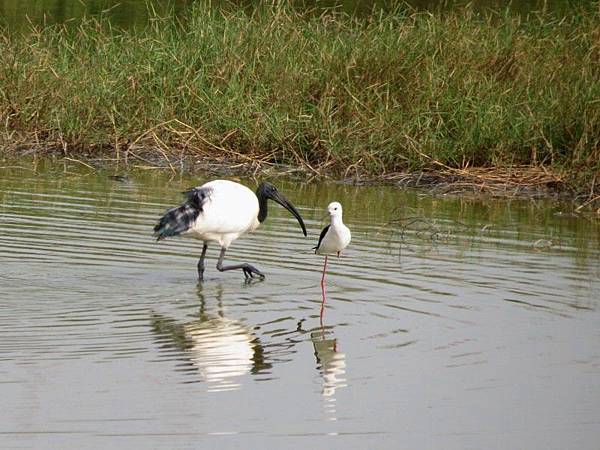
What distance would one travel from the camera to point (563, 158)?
12234 mm

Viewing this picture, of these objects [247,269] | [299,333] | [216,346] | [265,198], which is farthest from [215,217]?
[216,346]

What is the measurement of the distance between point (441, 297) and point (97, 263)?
2.04m

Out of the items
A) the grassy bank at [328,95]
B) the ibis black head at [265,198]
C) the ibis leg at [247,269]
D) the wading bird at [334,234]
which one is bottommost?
the ibis leg at [247,269]

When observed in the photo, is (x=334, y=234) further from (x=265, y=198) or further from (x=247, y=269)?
(x=265, y=198)

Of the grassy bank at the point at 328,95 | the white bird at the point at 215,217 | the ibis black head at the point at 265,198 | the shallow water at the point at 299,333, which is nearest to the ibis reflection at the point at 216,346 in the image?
the shallow water at the point at 299,333

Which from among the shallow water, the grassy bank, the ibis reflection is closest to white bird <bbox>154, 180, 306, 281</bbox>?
the shallow water

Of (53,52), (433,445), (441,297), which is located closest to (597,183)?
(441,297)

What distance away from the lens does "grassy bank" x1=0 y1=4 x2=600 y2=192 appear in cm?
1241

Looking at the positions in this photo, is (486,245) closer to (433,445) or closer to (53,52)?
(433,445)

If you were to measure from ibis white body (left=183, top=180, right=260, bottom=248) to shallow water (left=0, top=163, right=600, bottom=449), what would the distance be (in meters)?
0.23

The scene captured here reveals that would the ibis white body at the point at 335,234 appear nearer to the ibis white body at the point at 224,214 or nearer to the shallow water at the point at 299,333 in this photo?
the shallow water at the point at 299,333

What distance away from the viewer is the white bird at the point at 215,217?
8625 mm

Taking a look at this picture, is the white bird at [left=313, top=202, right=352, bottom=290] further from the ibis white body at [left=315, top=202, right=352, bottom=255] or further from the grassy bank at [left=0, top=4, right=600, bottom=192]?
the grassy bank at [left=0, top=4, right=600, bottom=192]

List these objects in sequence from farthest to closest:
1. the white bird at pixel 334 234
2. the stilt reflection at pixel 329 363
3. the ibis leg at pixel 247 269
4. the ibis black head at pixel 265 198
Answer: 1. the ibis black head at pixel 265 198
2. the ibis leg at pixel 247 269
3. the white bird at pixel 334 234
4. the stilt reflection at pixel 329 363
